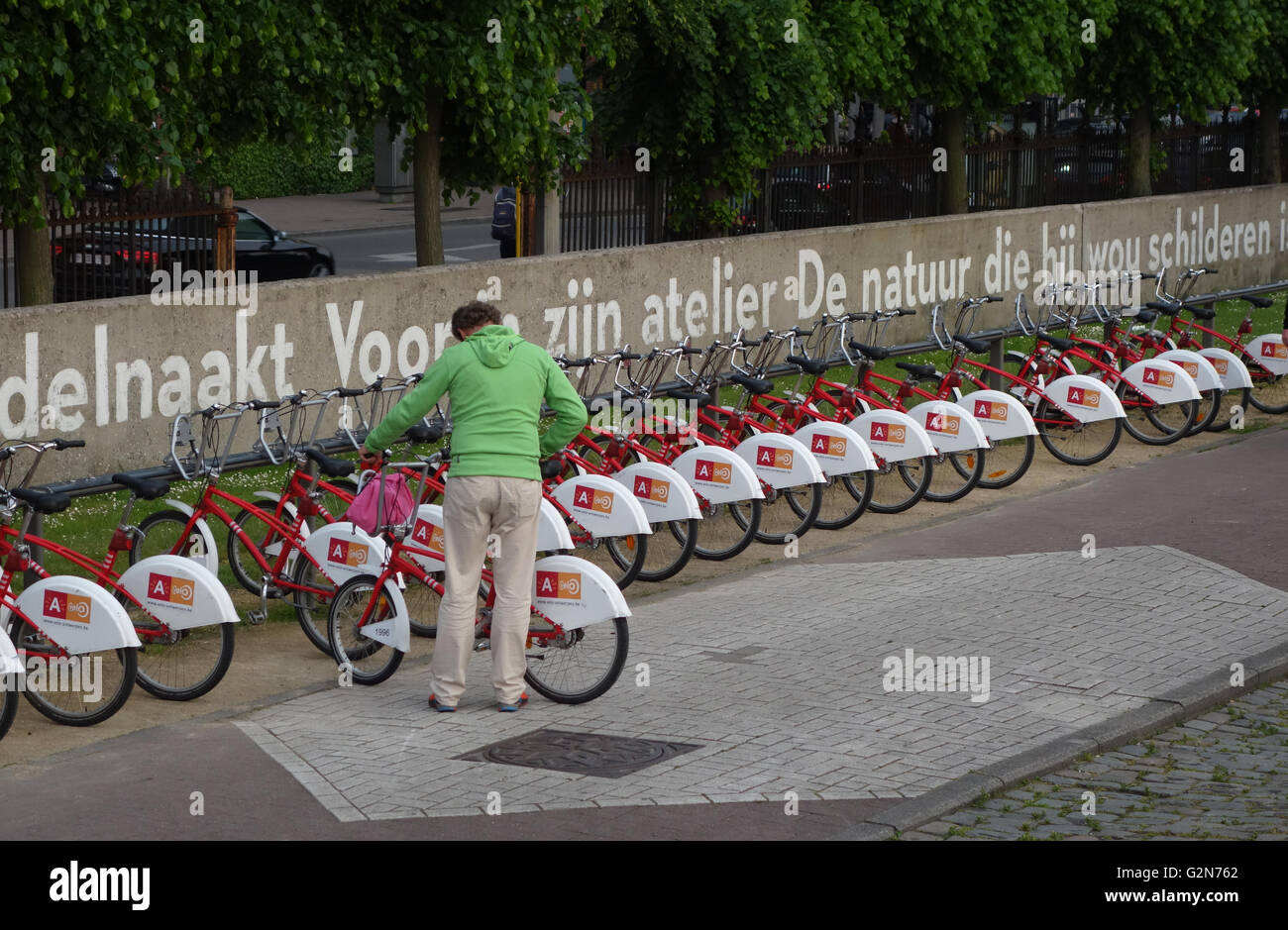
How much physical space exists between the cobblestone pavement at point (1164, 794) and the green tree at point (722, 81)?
40.8 feet

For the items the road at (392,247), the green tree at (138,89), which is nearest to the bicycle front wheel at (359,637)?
the green tree at (138,89)

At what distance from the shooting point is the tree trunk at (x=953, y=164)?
2502cm

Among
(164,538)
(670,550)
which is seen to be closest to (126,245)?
(164,538)

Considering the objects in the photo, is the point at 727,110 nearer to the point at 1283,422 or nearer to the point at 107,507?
the point at 1283,422

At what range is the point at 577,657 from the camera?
345 inches

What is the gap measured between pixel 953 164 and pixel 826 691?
56.5 ft

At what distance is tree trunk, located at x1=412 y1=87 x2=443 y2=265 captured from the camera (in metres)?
18.3

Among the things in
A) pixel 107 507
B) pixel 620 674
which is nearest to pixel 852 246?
pixel 107 507

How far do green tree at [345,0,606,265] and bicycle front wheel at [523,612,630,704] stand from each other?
8.83m

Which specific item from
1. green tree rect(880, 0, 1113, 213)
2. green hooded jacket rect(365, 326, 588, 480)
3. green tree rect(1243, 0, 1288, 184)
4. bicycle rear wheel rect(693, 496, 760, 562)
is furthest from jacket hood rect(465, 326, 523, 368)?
green tree rect(1243, 0, 1288, 184)

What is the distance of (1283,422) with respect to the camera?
1677 cm

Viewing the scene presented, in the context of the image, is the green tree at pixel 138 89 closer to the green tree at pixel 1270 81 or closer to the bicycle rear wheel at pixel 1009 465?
the bicycle rear wheel at pixel 1009 465
